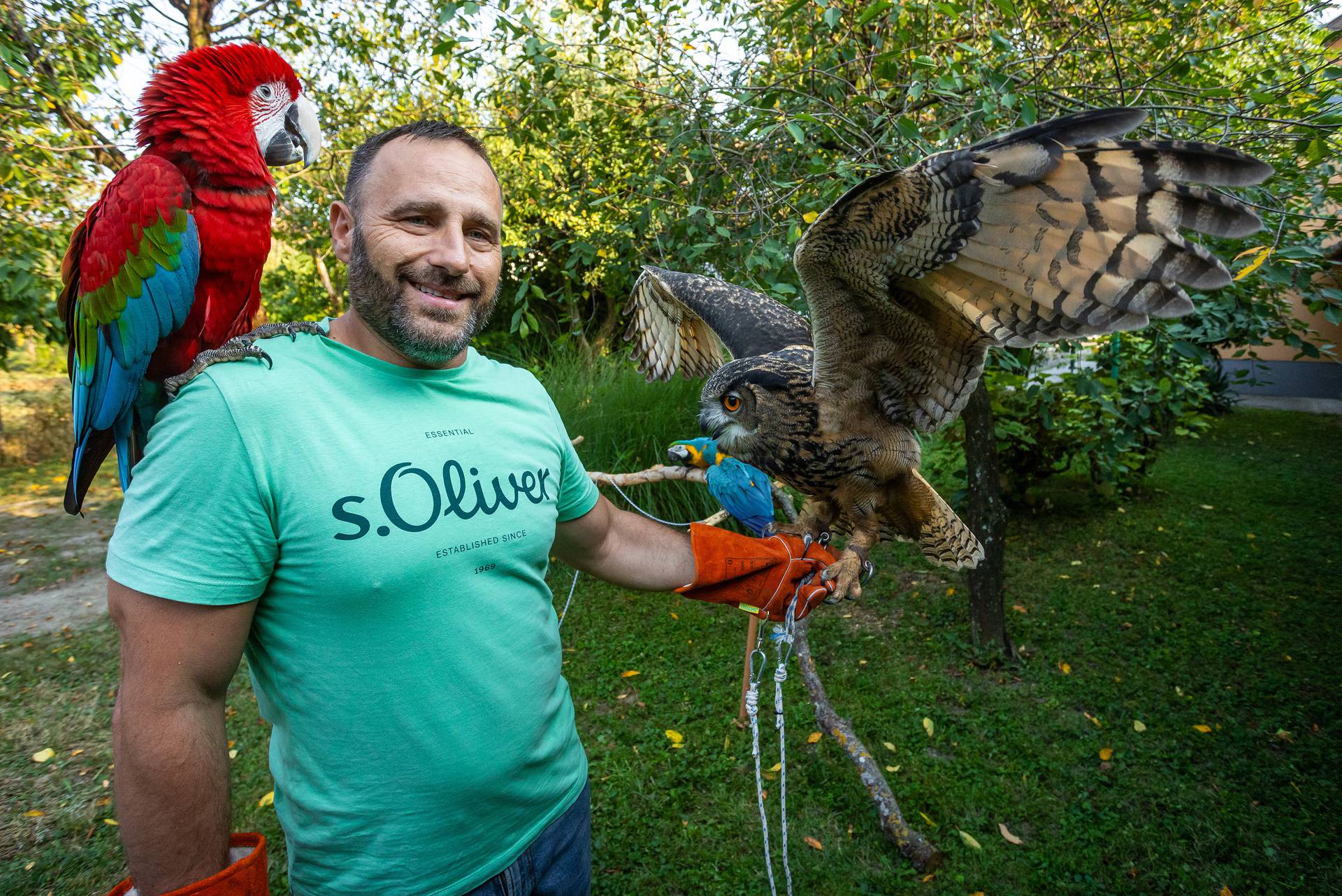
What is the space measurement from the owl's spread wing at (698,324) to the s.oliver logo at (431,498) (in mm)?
1658

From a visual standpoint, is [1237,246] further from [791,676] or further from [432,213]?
[432,213]

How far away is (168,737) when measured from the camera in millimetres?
939

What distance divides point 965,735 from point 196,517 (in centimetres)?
385

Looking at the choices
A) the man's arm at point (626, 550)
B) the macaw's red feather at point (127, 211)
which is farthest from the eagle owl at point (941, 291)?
the macaw's red feather at point (127, 211)

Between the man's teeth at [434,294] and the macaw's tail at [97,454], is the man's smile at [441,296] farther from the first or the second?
the macaw's tail at [97,454]

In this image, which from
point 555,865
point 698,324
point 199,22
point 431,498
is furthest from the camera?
point 199,22

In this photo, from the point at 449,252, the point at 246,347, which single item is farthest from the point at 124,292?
the point at 449,252

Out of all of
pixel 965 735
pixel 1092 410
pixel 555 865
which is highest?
pixel 1092 410

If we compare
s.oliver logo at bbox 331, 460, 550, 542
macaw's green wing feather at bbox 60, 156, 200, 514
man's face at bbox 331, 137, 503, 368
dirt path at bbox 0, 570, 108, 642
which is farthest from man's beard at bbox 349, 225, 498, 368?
dirt path at bbox 0, 570, 108, 642

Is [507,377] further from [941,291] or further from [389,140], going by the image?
[941,291]

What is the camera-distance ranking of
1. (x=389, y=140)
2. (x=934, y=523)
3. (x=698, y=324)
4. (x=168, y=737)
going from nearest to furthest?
(x=168, y=737), (x=389, y=140), (x=934, y=523), (x=698, y=324)

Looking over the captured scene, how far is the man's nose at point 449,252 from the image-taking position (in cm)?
122

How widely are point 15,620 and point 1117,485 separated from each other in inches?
388

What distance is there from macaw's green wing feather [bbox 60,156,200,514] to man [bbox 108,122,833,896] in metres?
0.57
